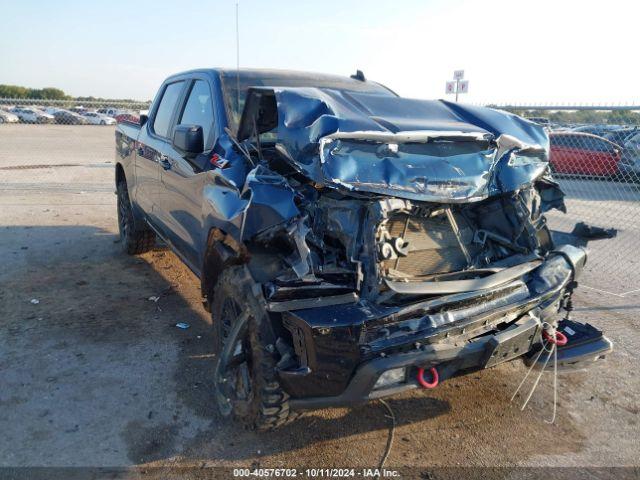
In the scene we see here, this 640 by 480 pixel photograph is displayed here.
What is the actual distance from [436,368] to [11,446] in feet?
7.66

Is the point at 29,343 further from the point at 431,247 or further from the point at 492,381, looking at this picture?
the point at 492,381

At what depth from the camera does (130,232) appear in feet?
20.4

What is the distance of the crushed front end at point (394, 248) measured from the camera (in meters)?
2.53

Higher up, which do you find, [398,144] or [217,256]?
[398,144]

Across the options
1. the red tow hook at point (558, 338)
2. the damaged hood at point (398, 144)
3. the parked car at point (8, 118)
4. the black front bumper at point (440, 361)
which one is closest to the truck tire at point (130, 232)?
the damaged hood at point (398, 144)

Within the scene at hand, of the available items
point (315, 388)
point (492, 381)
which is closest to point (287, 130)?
point (315, 388)

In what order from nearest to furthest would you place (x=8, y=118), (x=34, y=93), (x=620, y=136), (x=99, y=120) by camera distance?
1. (x=620, y=136)
2. (x=8, y=118)
3. (x=99, y=120)
4. (x=34, y=93)

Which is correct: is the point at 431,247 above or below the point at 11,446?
above

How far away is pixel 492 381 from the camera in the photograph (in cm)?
375

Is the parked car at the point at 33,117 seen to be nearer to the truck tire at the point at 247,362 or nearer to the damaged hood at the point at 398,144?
the damaged hood at the point at 398,144

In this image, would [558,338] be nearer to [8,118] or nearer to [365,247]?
[365,247]

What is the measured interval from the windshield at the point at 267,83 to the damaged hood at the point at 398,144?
0.35 m

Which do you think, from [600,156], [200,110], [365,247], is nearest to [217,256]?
[365,247]

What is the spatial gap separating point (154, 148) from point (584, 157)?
8.17 meters
